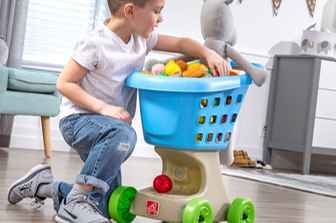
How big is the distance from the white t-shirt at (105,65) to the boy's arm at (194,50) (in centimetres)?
15

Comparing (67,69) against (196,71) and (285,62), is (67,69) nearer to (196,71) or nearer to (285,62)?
(196,71)

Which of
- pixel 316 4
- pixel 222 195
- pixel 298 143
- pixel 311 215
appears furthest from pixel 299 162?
pixel 222 195

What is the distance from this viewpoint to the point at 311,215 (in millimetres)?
2172

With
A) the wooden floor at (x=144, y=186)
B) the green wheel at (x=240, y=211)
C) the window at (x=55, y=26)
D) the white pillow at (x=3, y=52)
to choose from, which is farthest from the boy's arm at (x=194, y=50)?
the window at (x=55, y=26)

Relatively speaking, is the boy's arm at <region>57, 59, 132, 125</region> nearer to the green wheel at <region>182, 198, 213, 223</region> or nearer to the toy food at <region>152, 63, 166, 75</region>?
the toy food at <region>152, 63, 166, 75</region>

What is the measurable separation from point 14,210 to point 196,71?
633 mm

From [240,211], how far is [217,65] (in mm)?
402

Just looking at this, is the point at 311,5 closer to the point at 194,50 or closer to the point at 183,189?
the point at 194,50

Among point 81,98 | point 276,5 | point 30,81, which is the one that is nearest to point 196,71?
point 81,98

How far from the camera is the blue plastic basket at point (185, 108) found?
4.76 ft

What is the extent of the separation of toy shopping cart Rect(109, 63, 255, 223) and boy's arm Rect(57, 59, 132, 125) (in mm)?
73

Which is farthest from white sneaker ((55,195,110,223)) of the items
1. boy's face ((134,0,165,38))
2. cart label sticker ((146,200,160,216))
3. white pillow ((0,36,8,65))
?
white pillow ((0,36,8,65))

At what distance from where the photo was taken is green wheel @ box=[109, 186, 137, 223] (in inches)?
60.6

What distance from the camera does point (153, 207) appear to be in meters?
1.51
